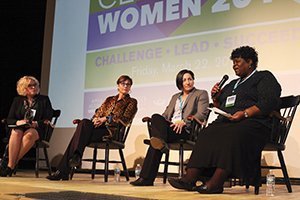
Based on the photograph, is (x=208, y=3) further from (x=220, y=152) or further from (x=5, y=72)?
(x=5, y=72)

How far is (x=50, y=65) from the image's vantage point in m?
5.98

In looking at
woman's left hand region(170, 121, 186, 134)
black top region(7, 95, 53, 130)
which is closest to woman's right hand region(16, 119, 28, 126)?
black top region(7, 95, 53, 130)

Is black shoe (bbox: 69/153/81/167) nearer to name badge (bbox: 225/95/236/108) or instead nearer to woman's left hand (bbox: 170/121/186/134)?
woman's left hand (bbox: 170/121/186/134)

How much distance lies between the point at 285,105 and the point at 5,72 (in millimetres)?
4204

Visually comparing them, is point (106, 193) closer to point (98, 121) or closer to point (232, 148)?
point (232, 148)

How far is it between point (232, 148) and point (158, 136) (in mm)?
880

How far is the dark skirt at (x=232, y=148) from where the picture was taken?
2.75m

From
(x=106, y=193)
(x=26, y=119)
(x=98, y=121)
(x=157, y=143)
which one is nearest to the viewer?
(x=106, y=193)

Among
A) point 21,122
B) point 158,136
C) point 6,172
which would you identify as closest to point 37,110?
point 21,122

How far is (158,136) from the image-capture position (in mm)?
3520

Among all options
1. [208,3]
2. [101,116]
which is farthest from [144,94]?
[208,3]

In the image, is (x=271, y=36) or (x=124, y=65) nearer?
(x=271, y=36)

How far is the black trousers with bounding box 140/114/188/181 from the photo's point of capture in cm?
342

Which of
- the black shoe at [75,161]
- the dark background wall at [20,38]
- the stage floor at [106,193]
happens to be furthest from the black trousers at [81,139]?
the dark background wall at [20,38]
